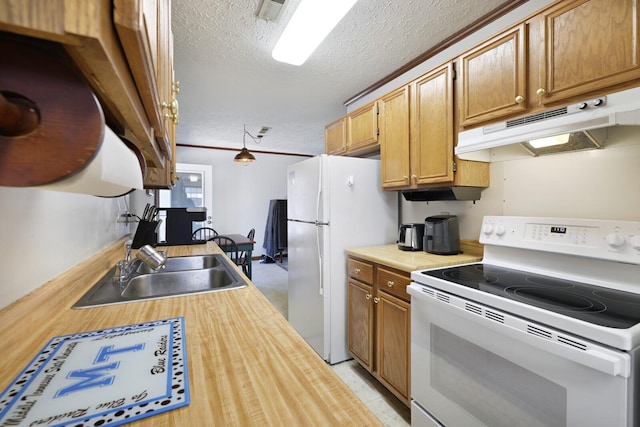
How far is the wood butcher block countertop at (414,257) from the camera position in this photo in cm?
166

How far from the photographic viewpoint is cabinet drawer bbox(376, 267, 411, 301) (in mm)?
1660

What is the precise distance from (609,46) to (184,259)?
7.95ft

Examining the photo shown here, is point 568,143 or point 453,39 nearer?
point 568,143

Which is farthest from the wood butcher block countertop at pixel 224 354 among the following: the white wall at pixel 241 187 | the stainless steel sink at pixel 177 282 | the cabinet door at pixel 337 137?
the white wall at pixel 241 187

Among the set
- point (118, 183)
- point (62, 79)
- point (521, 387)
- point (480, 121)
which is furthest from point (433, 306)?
point (62, 79)

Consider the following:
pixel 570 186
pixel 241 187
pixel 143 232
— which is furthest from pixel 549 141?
pixel 241 187

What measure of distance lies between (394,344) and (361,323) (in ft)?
1.24

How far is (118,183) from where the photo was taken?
0.40 m

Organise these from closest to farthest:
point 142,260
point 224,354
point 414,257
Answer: point 224,354 → point 142,260 → point 414,257

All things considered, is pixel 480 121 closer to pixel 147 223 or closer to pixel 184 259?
pixel 184 259

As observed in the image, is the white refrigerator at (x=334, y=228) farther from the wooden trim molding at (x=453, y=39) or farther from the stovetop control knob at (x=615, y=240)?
the stovetop control knob at (x=615, y=240)

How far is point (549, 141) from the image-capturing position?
1434 millimetres

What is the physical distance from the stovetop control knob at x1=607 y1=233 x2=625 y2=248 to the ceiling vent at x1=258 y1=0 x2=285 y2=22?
2.04 meters

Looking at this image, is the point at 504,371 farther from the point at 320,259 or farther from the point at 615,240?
the point at 320,259
